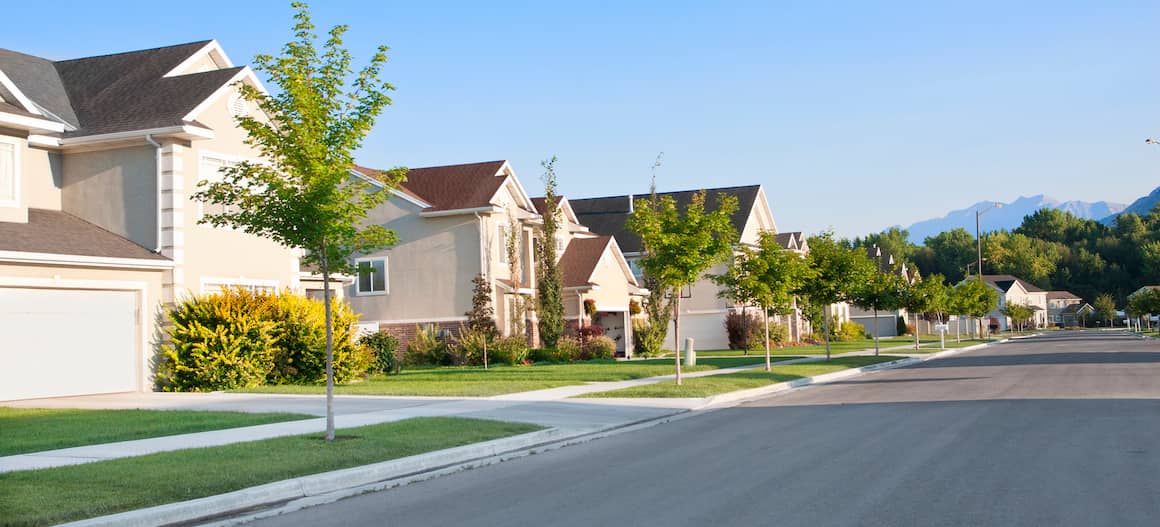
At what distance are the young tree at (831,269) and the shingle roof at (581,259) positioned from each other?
10.00m

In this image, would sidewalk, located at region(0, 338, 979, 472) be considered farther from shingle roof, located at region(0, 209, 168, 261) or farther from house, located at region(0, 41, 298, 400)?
shingle roof, located at region(0, 209, 168, 261)

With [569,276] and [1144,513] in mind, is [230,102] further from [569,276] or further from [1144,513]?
[1144,513]

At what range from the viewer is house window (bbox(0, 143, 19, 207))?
22469mm

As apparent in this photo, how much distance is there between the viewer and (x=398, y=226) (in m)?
40.2

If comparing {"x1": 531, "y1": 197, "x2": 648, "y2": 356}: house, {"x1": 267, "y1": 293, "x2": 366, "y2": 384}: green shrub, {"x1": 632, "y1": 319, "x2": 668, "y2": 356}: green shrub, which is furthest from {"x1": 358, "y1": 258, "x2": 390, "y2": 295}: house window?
{"x1": 632, "y1": 319, "x2": 668, "y2": 356}: green shrub

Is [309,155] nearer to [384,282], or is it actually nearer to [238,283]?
[238,283]

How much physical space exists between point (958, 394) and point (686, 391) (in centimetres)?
605

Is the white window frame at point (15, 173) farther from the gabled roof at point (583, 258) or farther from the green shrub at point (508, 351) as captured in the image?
the gabled roof at point (583, 258)

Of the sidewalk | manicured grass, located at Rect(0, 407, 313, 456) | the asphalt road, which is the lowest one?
the asphalt road

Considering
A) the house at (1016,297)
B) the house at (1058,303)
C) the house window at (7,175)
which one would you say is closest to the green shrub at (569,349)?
the house window at (7,175)

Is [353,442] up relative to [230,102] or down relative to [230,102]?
down

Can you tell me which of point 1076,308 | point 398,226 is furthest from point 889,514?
point 1076,308

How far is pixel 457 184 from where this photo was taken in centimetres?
4000

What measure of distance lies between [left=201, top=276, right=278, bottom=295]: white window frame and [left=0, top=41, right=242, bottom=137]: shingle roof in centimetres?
407
